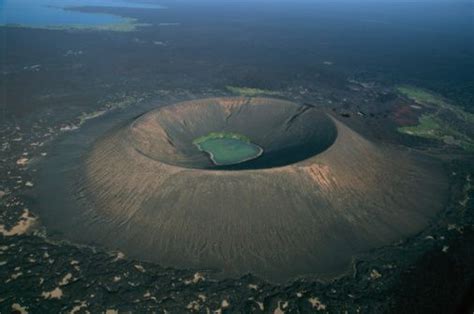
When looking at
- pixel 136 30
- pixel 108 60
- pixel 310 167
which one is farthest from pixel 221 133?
pixel 136 30

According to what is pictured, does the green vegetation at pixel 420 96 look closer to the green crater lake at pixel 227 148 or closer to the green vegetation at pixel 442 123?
the green vegetation at pixel 442 123

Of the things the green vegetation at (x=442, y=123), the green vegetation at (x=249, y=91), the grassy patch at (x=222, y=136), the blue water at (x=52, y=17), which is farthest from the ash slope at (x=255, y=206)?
the blue water at (x=52, y=17)

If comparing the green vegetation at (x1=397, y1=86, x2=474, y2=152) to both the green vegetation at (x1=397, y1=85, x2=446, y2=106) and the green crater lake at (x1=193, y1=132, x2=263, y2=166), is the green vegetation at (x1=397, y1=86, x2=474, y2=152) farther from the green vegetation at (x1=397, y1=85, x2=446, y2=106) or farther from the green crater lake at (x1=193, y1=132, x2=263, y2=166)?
the green crater lake at (x1=193, y1=132, x2=263, y2=166)

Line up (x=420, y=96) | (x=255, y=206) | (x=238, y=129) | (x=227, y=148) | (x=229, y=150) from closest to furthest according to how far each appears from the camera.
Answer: (x=255, y=206) < (x=229, y=150) < (x=227, y=148) < (x=238, y=129) < (x=420, y=96)

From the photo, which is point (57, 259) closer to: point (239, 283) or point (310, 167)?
point (239, 283)

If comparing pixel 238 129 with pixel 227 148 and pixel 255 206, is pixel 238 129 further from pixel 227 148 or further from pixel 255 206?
pixel 255 206

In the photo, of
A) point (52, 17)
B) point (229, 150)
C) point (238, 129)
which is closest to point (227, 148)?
point (229, 150)
